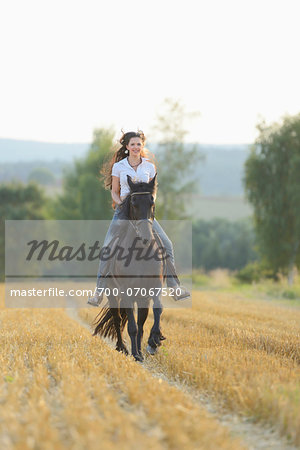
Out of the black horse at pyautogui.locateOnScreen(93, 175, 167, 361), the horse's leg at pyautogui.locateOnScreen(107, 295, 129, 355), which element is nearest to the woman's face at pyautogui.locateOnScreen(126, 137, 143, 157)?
the black horse at pyautogui.locateOnScreen(93, 175, 167, 361)

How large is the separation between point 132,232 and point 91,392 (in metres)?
3.04

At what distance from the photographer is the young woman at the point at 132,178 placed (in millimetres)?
8844

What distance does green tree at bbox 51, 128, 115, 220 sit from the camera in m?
48.0

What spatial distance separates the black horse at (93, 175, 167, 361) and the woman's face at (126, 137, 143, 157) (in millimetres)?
933

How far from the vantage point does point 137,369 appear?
675cm

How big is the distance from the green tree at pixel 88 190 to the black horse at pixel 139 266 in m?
35.8

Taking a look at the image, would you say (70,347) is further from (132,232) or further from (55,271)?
(55,271)

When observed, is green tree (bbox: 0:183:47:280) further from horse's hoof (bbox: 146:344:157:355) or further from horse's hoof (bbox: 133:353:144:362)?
horse's hoof (bbox: 133:353:144:362)

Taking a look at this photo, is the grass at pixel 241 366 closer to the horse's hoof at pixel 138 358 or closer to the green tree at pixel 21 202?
the horse's hoof at pixel 138 358

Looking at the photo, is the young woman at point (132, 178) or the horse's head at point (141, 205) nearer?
the horse's head at point (141, 205)

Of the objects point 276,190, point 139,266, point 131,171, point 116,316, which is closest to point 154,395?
point 139,266

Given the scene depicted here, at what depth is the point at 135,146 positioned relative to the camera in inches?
361

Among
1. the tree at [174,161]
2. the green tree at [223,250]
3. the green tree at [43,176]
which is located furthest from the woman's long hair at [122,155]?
the green tree at [43,176]

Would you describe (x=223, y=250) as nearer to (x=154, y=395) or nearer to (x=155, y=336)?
(x=155, y=336)
